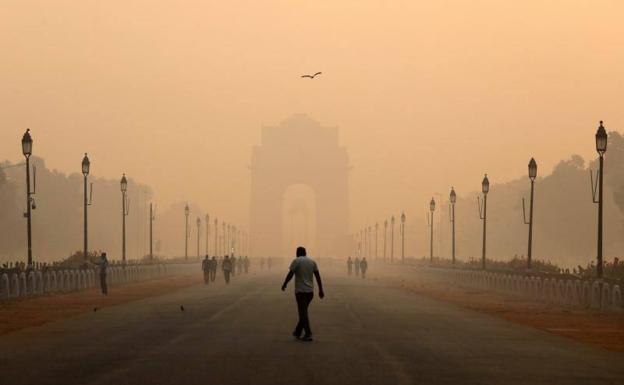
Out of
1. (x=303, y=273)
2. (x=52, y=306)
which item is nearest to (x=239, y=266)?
(x=52, y=306)

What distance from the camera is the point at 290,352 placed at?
65.2 ft

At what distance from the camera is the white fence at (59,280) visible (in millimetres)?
40719

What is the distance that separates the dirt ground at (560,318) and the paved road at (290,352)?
0.95 meters

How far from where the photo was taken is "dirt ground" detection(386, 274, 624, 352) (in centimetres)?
2602

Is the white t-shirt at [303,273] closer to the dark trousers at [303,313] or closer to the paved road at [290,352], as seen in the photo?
the dark trousers at [303,313]

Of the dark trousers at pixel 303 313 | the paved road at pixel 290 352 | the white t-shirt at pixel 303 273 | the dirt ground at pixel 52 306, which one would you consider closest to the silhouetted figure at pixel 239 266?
the dirt ground at pixel 52 306

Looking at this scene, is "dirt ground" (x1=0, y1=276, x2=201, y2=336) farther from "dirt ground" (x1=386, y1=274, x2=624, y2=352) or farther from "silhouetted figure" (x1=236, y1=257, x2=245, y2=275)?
"silhouetted figure" (x1=236, y1=257, x2=245, y2=275)

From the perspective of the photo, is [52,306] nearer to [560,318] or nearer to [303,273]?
[560,318]

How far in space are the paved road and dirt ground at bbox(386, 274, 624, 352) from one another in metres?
0.95

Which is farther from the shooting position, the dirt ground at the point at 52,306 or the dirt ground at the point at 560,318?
the dirt ground at the point at 52,306

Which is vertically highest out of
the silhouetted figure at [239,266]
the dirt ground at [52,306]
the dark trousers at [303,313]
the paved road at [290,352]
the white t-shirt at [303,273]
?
the white t-shirt at [303,273]

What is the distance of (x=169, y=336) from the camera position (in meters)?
23.8

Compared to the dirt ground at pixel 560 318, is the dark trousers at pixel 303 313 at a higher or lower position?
higher

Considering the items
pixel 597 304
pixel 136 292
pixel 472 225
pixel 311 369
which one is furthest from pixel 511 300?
pixel 472 225
